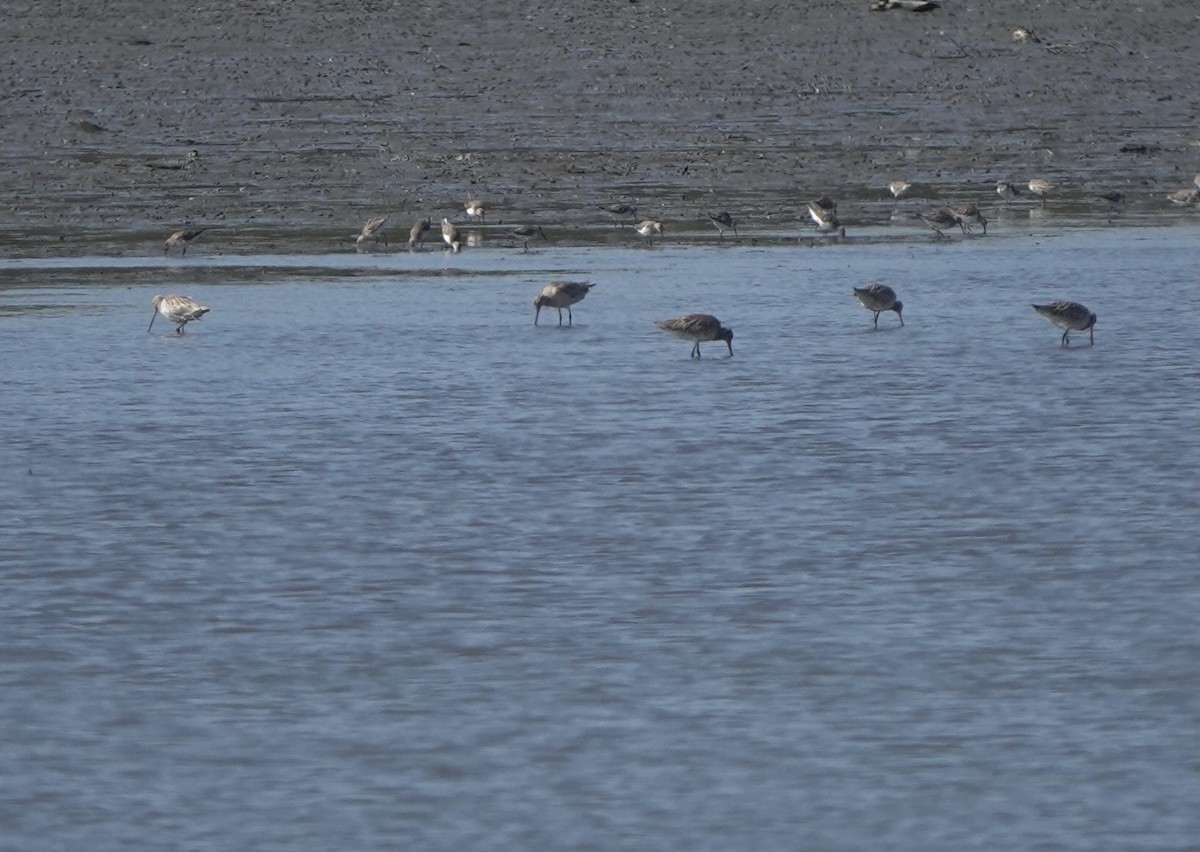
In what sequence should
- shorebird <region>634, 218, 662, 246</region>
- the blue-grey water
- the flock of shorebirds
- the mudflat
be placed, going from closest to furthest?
the blue-grey water
the flock of shorebirds
shorebird <region>634, 218, 662, 246</region>
the mudflat

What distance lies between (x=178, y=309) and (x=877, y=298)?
179 inches

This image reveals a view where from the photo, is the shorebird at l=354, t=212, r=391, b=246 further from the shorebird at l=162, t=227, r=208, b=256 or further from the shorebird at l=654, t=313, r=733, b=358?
the shorebird at l=654, t=313, r=733, b=358

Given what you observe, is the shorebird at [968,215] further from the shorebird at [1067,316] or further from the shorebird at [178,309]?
the shorebird at [178,309]

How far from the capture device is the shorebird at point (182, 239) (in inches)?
744

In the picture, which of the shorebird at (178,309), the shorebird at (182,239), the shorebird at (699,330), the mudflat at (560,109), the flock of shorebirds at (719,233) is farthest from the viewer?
the mudflat at (560,109)

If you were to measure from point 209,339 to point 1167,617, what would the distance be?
8.55 metres

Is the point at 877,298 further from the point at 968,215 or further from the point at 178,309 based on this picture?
the point at 968,215

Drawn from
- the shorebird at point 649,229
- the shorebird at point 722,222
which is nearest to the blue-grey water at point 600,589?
the shorebird at point 649,229

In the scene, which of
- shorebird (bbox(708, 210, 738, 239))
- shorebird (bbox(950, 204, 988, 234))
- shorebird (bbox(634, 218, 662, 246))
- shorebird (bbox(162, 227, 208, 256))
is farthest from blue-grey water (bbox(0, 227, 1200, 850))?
shorebird (bbox(950, 204, 988, 234))

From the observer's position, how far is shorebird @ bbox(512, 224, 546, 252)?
63.1 ft

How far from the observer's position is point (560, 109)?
87.1 feet

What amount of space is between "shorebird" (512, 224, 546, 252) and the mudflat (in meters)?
1.71

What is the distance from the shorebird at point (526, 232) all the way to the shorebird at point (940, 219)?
3.37 metres

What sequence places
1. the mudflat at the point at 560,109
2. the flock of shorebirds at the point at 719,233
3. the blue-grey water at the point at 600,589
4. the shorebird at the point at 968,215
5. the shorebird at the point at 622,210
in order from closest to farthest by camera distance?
the blue-grey water at the point at 600,589 < the flock of shorebirds at the point at 719,233 < the shorebird at the point at 968,215 < the shorebird at the point at 622,210 < the mudflat at the point at 560,109
